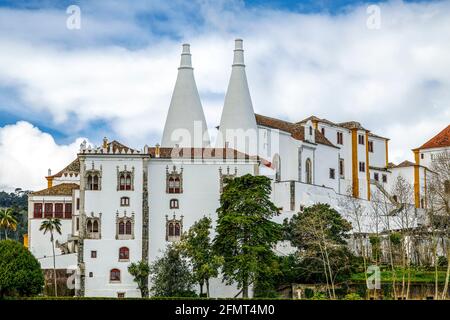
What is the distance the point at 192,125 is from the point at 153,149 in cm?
604

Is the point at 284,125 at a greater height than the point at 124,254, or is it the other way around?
the point at 284,125

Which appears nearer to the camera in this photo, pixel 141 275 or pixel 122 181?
pixel 141 275

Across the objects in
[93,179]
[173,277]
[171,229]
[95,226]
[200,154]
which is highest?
[200,154]

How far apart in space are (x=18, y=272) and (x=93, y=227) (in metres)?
8.01

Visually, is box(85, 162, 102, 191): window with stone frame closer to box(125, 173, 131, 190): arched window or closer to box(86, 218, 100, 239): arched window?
box(125, 173, 131, 190): arched window

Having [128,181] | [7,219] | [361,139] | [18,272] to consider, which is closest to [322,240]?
[128,181]

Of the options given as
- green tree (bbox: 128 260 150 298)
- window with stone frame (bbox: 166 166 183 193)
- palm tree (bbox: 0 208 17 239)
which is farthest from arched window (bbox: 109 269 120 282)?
palm tree (bbox: 0 208 17 239)

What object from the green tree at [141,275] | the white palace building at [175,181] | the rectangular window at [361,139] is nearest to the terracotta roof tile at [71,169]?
the white palace building at [175,181]

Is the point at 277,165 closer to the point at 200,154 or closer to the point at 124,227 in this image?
the point at 200,154

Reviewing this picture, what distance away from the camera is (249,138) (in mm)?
60781

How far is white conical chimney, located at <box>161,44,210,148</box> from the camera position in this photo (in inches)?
2398

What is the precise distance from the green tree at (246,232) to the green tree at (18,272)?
10.4 m

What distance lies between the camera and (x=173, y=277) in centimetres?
5075
